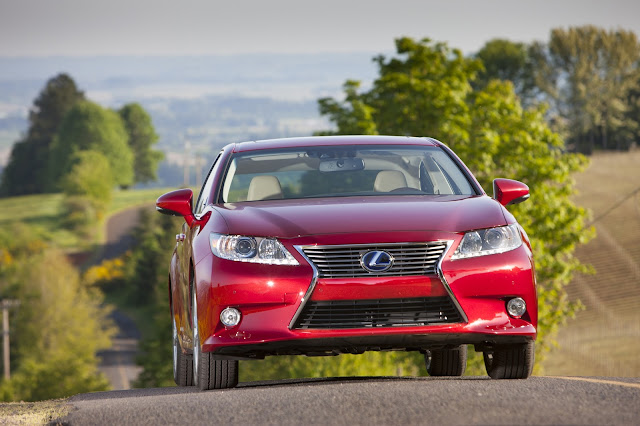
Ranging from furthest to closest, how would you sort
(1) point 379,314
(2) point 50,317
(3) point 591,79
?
(3) point 591,79
(2) point 50,317
(1) point 379,314

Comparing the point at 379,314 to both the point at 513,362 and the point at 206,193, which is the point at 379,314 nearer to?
the point at 513,362

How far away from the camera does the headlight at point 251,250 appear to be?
8109mm

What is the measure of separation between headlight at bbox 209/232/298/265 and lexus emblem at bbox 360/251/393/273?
1.47 ft

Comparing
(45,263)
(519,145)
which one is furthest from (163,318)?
(45,263)

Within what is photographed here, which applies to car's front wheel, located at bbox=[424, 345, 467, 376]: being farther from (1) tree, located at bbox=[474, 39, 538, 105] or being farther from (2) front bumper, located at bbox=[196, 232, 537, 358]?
(1) tree, located at bbox=[474, 39, 538, 105]

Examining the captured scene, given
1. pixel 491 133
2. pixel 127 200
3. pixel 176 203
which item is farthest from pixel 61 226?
pixel 176 203

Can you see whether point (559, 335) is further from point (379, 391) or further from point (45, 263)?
point (45, 263)

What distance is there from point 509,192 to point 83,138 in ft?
594

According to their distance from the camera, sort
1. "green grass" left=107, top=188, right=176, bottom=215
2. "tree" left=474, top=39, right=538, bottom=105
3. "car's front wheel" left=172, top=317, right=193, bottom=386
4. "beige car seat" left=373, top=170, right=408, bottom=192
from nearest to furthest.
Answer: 1. "beige car seat" left=373, top=170, right=408, bottom=192
2. "car's front wheel" left=172, top=317, right=193, bottom=386
3. "tree" left=474, top=39, right=538, bottom=105
4. "green grass" left=107, top=188, right=176, bottom=215

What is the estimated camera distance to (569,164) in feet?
125

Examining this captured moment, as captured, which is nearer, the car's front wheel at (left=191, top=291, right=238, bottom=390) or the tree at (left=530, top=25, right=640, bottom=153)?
the car's front wheel at (left=191, top=291, right=238, bottom=390)

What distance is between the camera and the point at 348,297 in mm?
8000

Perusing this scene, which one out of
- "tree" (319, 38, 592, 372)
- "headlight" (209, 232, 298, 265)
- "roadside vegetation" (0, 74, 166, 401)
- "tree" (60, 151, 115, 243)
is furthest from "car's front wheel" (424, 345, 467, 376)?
"tree" (60, 151, 115, 243)

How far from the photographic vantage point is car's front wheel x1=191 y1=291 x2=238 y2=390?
8844 mm
